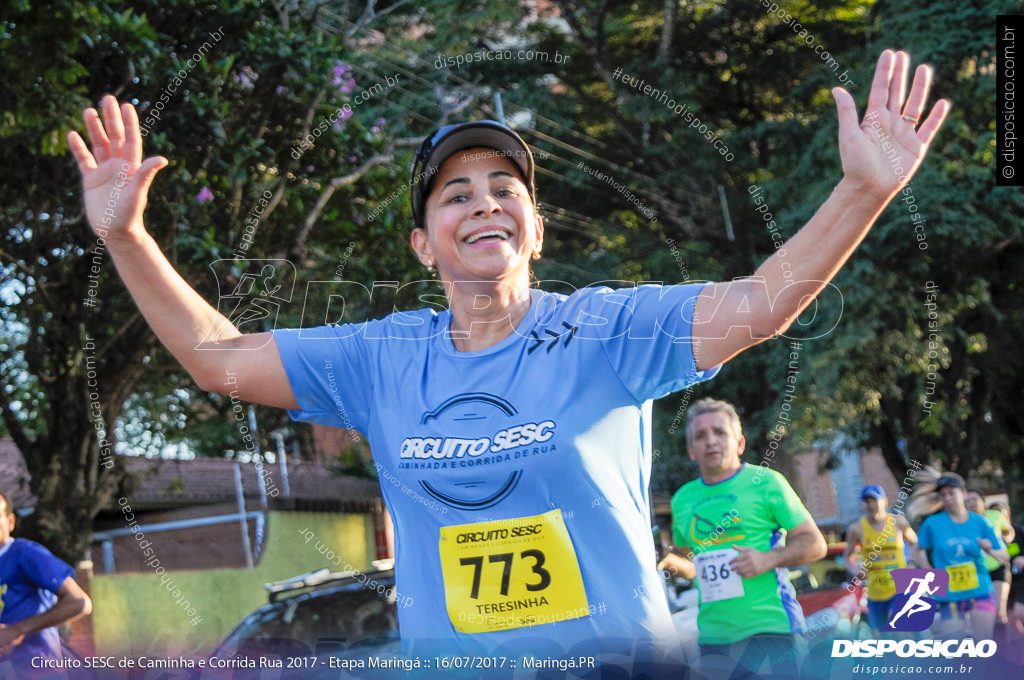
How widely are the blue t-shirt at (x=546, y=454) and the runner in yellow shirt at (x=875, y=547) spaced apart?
568 cm

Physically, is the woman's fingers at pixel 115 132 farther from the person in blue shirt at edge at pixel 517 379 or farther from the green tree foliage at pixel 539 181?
the green tree foliage at pixel 539 181

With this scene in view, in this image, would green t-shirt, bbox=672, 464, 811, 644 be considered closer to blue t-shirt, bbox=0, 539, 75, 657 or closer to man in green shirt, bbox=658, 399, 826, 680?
man in green shirt, bbox=658, 399, 826, 680

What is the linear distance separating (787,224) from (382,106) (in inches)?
183

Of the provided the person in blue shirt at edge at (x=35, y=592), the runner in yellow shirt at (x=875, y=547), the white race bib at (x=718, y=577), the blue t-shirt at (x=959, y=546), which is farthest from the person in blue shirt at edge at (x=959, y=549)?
the person in blue shirt at edge at (x=35, y=592)

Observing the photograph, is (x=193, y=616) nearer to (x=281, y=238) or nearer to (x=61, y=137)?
(x=281, y=238)

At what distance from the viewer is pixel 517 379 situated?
70.9 inches

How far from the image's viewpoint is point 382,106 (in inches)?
448

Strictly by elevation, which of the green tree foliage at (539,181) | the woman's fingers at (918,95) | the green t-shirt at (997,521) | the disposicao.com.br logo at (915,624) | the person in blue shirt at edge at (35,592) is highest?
the green tree foliage at (539,181)

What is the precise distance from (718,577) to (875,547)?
3.54m

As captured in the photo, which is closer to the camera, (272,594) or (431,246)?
(431,246)

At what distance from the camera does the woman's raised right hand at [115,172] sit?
5.90 ft

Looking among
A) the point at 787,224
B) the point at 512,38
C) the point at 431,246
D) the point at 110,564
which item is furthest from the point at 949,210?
the point at 110,564

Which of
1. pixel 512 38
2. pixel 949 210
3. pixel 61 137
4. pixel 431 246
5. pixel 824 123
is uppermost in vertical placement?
pixel 512 38

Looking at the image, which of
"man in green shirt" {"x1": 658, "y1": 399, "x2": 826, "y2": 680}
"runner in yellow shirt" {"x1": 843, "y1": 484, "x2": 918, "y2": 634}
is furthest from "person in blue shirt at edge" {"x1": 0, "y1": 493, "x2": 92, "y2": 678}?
"runner in yellow shirt" {"x1": 843, "y1": 484, "x2": 918, "y2": 634}
